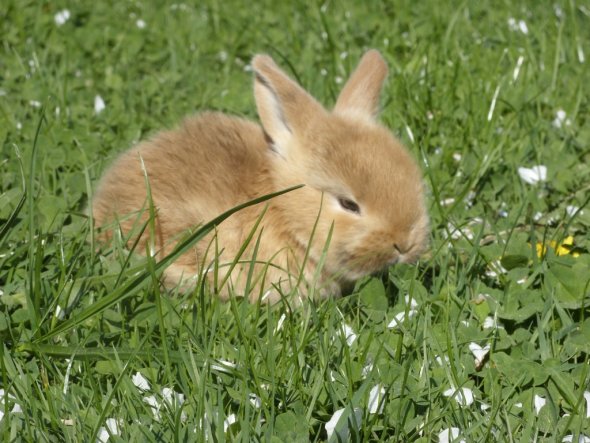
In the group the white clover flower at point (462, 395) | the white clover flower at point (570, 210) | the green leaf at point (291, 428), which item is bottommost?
the white clover flower at point (570, 210)

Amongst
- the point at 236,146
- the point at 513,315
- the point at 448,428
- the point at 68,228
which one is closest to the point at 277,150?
the point at 236,146

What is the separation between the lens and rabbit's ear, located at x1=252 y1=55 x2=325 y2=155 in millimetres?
4004

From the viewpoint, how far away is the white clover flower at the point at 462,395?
9.48 feet

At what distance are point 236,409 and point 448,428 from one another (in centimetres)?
65

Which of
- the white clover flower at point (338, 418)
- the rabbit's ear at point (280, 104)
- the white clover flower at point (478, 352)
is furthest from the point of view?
the rabbit's ear at point (280, 104)

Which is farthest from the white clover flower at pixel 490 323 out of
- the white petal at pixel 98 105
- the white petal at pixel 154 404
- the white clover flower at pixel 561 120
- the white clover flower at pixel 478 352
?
the white petal at pixel 98 105

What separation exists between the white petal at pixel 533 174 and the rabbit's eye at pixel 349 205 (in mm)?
1130

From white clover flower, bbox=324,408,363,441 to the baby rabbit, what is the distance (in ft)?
3.09

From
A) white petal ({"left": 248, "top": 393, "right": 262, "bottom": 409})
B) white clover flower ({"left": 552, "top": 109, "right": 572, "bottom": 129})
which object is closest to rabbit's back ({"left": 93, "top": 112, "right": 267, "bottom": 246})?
white petal ({"left": 248, "top": 393, "right": 262, "bottom": 409})

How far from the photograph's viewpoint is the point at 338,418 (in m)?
2.76

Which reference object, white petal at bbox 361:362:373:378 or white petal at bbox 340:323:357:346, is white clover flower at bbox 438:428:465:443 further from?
white petal at bbox 340:323:357:346

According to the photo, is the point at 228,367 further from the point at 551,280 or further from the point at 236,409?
the point at 551,280

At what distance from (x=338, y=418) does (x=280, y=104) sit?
168 centimetres

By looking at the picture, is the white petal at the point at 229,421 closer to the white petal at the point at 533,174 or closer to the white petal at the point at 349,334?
the white petal at the point at 349,334
